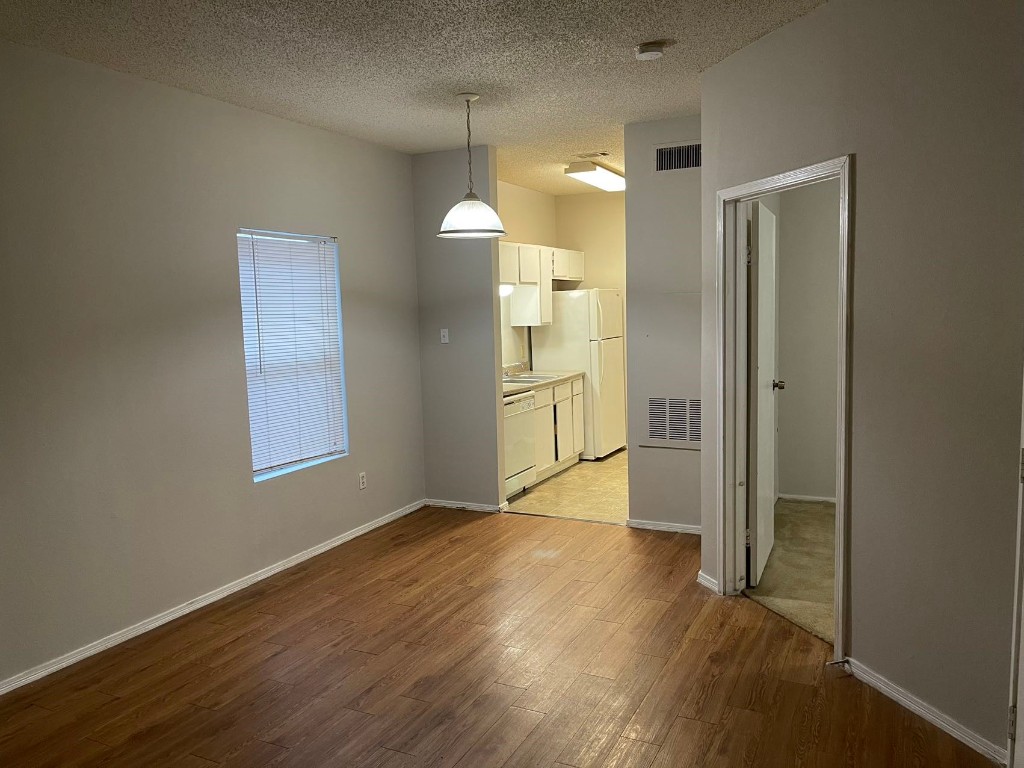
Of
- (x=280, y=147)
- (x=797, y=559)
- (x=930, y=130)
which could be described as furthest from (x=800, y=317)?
(x=280, y=147)

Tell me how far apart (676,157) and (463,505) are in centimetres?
288

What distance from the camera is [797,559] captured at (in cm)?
443

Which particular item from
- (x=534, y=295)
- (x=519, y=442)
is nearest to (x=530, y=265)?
(x=534, y=295)

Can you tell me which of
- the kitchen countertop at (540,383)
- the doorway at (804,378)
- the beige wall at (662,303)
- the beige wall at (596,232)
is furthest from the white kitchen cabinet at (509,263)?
the doorway at (804,378)

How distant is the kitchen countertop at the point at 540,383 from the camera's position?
6016 millimetres

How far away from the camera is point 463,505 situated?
223 inches

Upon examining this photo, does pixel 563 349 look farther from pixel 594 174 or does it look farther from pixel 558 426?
pixel 594 174

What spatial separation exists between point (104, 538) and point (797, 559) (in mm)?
3677

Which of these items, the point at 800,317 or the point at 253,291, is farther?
the point at 800,317

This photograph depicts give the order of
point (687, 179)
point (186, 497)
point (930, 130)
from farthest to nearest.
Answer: point (687, 179) → point (186, 497) → point (930, 130)

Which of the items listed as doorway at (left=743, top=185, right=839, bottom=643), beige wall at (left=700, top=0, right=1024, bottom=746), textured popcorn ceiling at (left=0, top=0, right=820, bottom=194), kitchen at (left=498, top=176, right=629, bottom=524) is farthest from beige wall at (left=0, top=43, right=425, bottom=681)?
doorway at (left=743, top=185, right=839, bottom=643)

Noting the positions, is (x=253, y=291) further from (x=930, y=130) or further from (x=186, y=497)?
(x=930, y=130)

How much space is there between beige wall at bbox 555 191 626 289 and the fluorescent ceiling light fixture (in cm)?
122

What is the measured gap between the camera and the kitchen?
6.07 m
